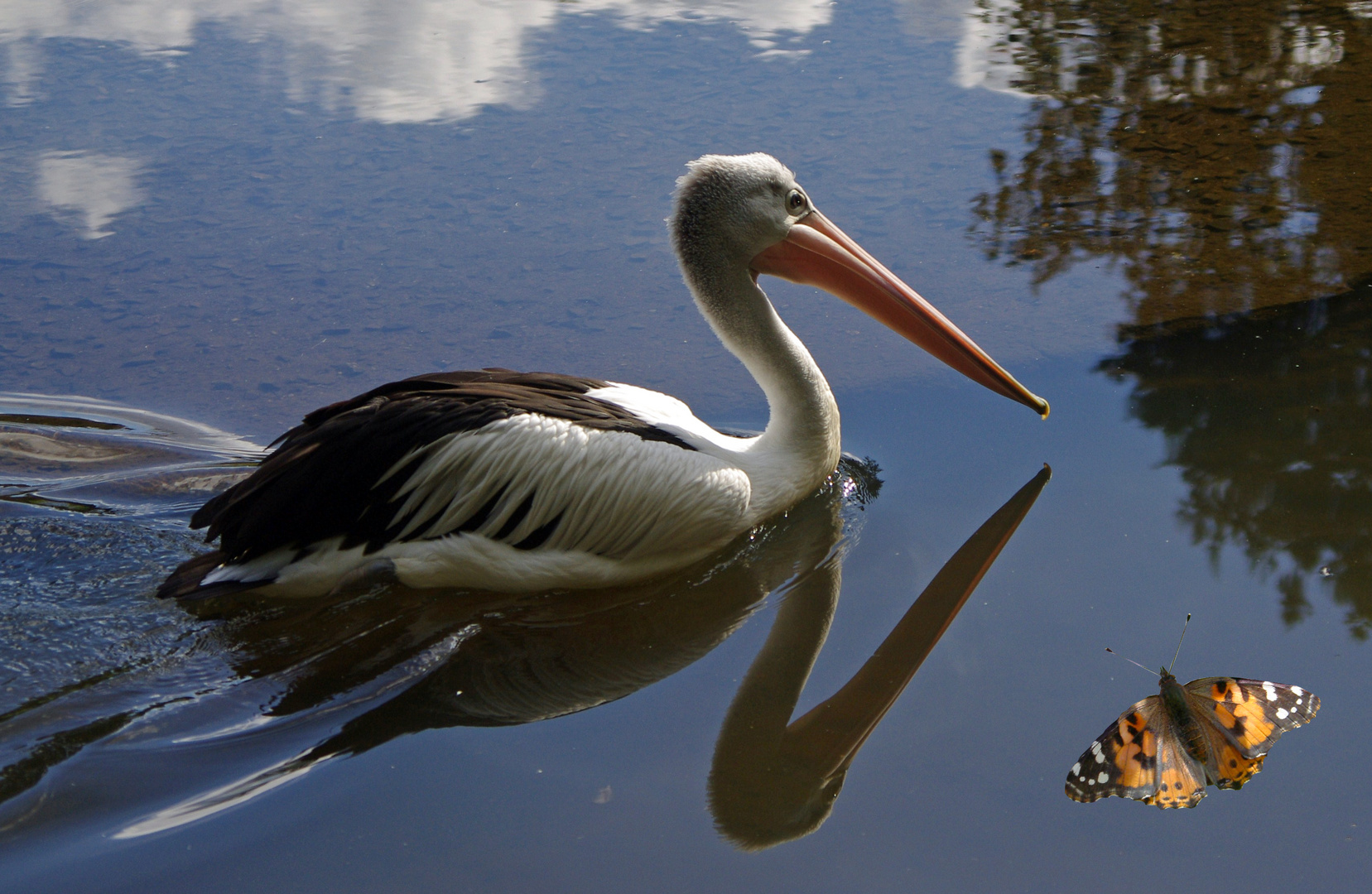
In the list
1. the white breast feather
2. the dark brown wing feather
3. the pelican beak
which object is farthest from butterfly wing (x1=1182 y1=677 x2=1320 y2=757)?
the dark brown wing feather

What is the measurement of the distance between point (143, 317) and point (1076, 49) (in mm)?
5820

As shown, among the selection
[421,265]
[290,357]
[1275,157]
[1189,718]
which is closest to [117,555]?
[290,357]

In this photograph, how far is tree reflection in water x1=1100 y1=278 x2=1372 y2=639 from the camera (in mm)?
3387

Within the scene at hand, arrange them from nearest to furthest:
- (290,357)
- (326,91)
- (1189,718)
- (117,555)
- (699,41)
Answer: (1189,718) < (117,555) < (290,357) < (326,91) < (699,41)

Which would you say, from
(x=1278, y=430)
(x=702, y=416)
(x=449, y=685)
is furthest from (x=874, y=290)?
(x=449, y=685)

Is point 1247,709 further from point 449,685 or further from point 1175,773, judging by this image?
point 449,685

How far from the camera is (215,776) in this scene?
2.74 metres

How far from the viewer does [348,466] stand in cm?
327

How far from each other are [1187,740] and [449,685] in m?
1.78

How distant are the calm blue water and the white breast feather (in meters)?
0.21

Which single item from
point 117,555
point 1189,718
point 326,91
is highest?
point 326,91

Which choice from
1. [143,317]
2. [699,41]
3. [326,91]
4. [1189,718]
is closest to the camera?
[1189,718]

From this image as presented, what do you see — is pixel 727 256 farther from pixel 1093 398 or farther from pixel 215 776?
pixel 215 776

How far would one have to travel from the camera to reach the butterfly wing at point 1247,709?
2502 millimetres
